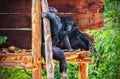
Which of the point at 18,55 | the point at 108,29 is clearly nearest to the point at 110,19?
the point at 108,29

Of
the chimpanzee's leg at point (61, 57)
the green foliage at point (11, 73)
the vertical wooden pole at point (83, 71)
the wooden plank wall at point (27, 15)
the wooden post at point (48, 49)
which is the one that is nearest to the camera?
the wooden post at point (48, 49)

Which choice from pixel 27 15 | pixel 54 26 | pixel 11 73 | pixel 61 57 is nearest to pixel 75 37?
pixel 27 15

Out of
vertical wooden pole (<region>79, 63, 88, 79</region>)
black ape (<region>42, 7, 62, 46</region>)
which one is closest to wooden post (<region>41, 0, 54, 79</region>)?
black ape (<region>42, 7, 62, 46</region>)

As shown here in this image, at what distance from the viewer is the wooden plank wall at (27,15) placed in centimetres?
799

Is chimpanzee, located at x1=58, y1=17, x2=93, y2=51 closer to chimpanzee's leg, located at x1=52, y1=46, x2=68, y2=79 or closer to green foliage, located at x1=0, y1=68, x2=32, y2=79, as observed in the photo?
chimpanzee's leg, located at x1=52, y1=46, x2=68, y2=79

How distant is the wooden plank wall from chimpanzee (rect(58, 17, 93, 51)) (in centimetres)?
12

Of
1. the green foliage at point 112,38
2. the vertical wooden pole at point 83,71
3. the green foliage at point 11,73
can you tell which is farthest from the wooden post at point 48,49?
the green foliage at point 112,38

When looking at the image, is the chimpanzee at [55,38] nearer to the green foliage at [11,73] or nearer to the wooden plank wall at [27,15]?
the wooden plank wall at [27,15]

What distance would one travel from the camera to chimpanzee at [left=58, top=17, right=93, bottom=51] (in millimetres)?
8078

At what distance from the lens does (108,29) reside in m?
12.0

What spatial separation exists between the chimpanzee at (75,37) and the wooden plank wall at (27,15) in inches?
4.6

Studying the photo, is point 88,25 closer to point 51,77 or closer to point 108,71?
point 51,77

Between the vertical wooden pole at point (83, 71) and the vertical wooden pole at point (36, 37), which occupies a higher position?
the vertical wooden pole at point (36, 37)

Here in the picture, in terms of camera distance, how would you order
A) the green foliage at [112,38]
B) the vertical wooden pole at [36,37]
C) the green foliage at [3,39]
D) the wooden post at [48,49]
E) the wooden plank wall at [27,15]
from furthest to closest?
the green foliage at [112,38] < the wooden plank wall at [27,15] < the green foliage at [3,39] < the vertical wooden pole at [36,37] < the wooden post at [48,49]
